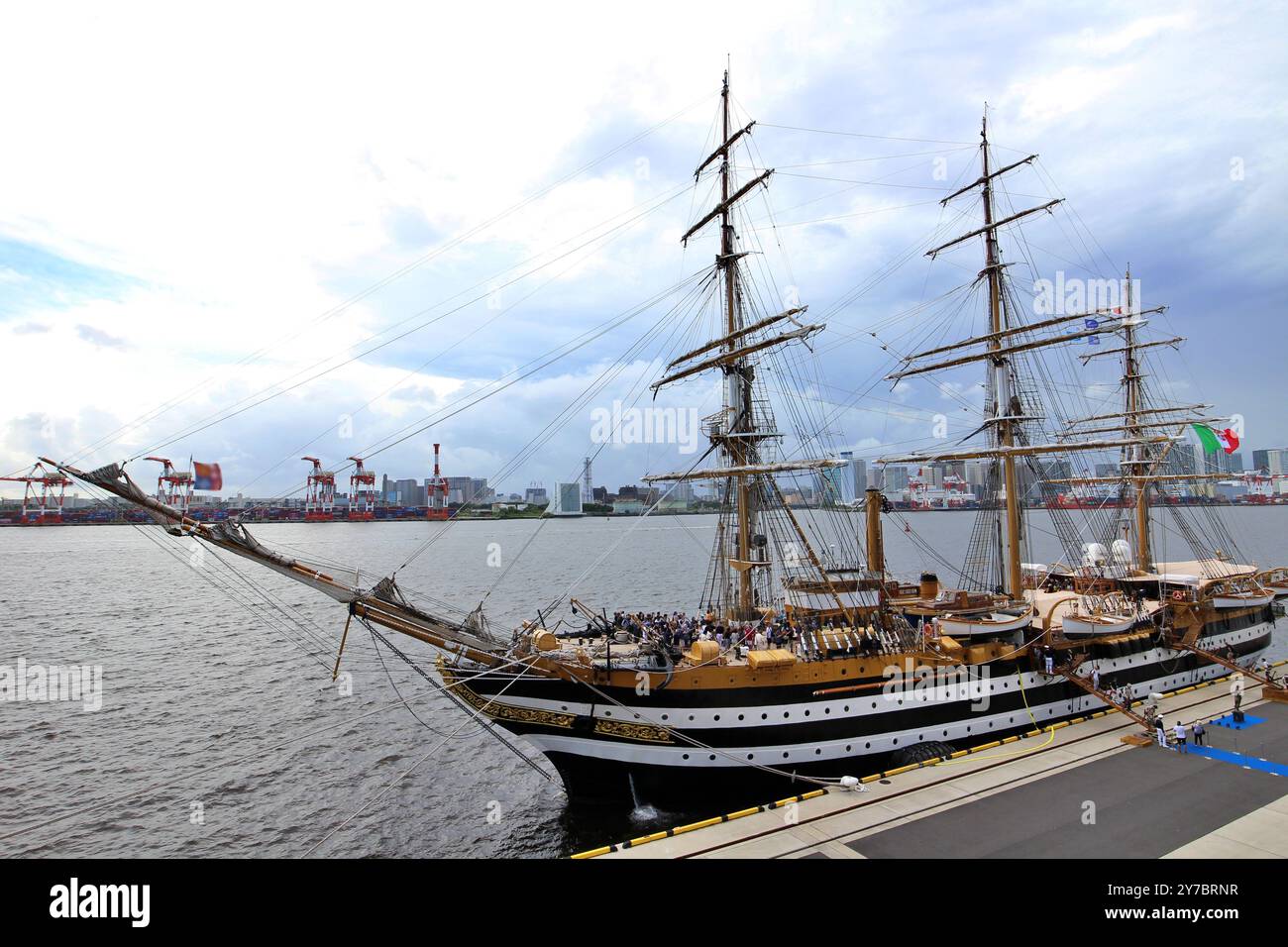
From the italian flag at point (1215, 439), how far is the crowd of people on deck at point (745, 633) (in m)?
28.2

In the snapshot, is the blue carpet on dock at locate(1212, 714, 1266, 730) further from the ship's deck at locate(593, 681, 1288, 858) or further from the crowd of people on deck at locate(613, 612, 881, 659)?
the crowd of people on deck at locate(613, 612, 881, 659)

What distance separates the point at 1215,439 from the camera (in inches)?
1325

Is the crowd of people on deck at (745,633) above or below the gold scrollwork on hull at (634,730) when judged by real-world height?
above

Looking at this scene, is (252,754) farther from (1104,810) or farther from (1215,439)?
(1215,439)

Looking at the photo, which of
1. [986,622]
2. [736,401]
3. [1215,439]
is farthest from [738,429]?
[1215,439]

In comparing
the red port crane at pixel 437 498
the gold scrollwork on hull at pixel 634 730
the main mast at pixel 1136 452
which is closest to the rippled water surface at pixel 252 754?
the gold scrollwork on hull at pixel 634 730

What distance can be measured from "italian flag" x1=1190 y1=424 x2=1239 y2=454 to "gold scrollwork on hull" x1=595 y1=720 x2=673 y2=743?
3373 cm

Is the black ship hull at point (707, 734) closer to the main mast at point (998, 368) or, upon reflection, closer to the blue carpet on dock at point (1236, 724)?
the blue carpet on dock at point (1236, 724)

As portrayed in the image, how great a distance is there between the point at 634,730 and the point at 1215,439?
35.5m

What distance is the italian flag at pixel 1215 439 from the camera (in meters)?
33.4

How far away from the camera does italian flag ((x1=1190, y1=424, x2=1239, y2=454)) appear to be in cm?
3338
